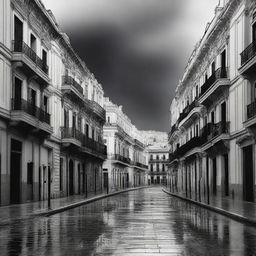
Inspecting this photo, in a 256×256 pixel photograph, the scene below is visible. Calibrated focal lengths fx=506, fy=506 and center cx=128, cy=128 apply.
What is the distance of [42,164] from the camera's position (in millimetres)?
30844

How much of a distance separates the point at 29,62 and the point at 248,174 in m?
12.9

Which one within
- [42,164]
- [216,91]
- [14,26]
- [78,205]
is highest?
[14,26]

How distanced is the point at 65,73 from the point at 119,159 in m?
38.2

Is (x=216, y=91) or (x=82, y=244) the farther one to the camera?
(x=216, y=91)

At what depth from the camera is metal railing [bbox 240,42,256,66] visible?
24.3m

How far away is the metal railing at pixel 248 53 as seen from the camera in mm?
24312

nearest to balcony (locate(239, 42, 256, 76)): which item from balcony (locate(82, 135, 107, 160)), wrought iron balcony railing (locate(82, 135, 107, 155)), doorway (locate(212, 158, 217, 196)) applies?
doorway (locate(212, 158, 217, 196))

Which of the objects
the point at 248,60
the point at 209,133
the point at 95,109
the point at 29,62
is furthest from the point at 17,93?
the point at 95,109

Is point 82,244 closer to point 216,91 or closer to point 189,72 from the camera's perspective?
point 216,91

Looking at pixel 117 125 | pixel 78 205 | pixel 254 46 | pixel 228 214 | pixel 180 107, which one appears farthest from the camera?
pixel 117 125

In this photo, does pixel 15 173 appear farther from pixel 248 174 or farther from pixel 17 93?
pixel 248 174

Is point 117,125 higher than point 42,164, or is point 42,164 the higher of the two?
point 117,125

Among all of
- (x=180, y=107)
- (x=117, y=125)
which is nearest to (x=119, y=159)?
(x=117, y=125)

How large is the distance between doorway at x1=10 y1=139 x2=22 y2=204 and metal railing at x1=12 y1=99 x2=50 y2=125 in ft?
5.70
